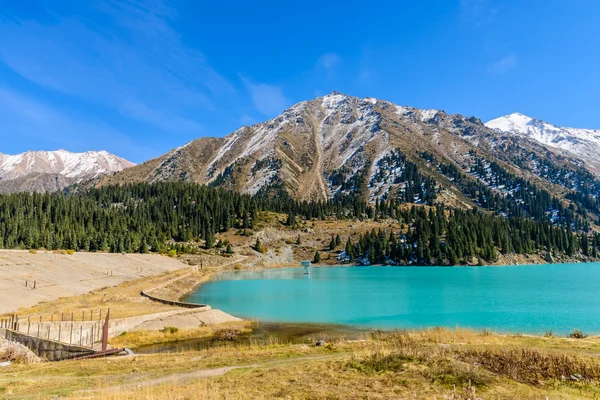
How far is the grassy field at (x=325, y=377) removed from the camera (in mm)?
12703

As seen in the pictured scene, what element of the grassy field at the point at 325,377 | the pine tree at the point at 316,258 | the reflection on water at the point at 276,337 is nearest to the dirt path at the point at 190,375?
the grassy field at the point at 325,377

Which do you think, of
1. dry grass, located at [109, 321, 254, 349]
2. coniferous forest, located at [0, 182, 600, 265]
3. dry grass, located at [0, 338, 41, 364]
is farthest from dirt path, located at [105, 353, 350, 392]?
coniferous forest, located at [0, 182, 600, 265]

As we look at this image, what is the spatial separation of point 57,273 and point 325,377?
67.7 metres

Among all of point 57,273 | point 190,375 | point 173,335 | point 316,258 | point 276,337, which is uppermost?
point 316,258

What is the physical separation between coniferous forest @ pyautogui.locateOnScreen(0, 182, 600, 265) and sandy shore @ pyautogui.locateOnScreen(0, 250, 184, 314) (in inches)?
1195

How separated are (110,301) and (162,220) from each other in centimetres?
12326

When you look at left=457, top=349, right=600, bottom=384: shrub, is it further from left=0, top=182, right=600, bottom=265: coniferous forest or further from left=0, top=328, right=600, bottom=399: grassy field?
left=0, top=182, right=600, bottom=265: coniferous forest

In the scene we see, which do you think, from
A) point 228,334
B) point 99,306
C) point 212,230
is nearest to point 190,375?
point 228,334

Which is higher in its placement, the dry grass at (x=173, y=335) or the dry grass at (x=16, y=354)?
the dry grass at (x=16, y=354)

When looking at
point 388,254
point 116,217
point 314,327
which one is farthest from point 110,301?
point 388,254

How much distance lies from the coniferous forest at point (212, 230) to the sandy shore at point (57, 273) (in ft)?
99.6

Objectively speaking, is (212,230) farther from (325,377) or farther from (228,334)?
(325,377)

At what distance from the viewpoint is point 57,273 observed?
219 feet

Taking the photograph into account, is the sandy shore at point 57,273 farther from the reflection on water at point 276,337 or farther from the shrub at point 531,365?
the shrub at point 531,365
